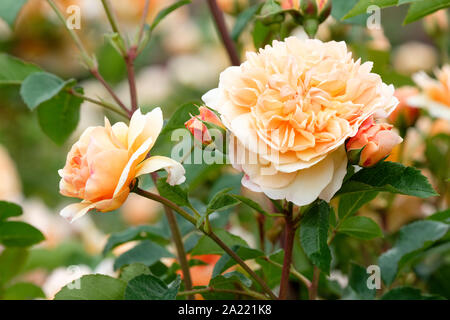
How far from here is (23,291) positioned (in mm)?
719

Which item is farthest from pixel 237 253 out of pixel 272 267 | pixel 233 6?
pixel 233 6

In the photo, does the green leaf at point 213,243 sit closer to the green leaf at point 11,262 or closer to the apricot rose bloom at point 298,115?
the apricot rose bloom at point 298,115

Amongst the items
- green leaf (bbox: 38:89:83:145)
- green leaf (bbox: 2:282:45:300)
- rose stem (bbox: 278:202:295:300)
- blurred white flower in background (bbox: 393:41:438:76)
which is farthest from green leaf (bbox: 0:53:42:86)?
blurred white flower in background (bbox: 393:41:438:76)

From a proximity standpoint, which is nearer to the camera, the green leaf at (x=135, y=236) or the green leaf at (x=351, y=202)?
the green leaf at (x=351, y=202)

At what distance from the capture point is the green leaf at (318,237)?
16.8 inches

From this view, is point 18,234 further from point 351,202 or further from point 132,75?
point 351,202

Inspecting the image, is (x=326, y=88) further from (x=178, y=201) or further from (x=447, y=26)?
(x=447, y=26)

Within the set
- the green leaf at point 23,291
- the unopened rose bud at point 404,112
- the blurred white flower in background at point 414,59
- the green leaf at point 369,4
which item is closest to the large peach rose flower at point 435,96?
the unopened rose bud at point 404,112

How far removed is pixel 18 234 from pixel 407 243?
0.41 metres

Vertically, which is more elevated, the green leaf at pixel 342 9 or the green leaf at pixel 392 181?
the green leaf at pixel 342 9

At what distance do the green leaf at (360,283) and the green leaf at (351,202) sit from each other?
8cm

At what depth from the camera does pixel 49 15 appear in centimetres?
151

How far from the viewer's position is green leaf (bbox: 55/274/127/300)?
0.51 m

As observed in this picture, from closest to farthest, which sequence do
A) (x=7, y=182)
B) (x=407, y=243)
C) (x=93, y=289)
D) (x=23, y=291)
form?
(x=93, y=289)
(x=407, y=243)
(x=23, y=291)
(x=7, y=182)
